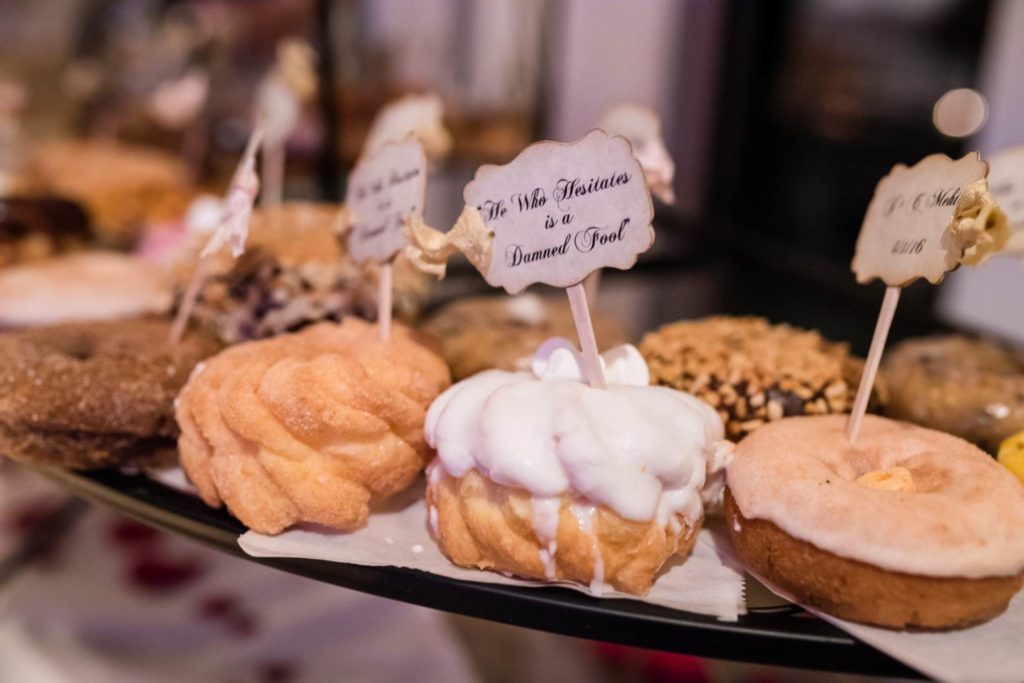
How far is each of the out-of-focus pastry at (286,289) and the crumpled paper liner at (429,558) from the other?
57 centimetres

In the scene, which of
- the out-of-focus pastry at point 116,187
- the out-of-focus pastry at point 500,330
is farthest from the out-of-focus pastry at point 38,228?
the out-of-focus pastry at point 500,330

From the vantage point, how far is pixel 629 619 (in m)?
1.13

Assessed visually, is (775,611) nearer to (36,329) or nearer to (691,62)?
(36,329)

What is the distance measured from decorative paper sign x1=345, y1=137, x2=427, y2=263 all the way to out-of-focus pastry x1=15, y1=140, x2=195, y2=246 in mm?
1743

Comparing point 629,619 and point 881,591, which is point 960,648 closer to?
point 881,591

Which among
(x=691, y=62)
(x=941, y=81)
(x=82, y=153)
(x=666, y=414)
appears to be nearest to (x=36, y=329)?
(x=666, y=414)

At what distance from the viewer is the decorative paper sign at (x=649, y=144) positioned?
1.70 m

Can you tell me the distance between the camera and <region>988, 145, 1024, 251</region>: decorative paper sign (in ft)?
5.37

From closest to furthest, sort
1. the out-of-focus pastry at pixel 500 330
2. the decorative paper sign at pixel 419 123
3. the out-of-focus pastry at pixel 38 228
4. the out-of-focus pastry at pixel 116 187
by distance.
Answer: the out-of-focus pastry at pixel 500 330
the decorative paper sign at pixel 419 123
the out-of-focus pastry at pixel 38 228
the out-of-focus pastry at pixel 116 187

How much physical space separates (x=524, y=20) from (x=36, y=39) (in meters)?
2.58

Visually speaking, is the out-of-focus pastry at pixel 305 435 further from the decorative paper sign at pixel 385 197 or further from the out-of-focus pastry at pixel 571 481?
the decorative paper sign at pixel 385 197

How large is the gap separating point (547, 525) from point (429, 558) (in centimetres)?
25

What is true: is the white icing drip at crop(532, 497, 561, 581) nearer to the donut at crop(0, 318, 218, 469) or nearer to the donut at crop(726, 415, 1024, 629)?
the donut at crop(726, 415, 1024, 629)

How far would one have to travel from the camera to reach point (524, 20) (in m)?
4.48
